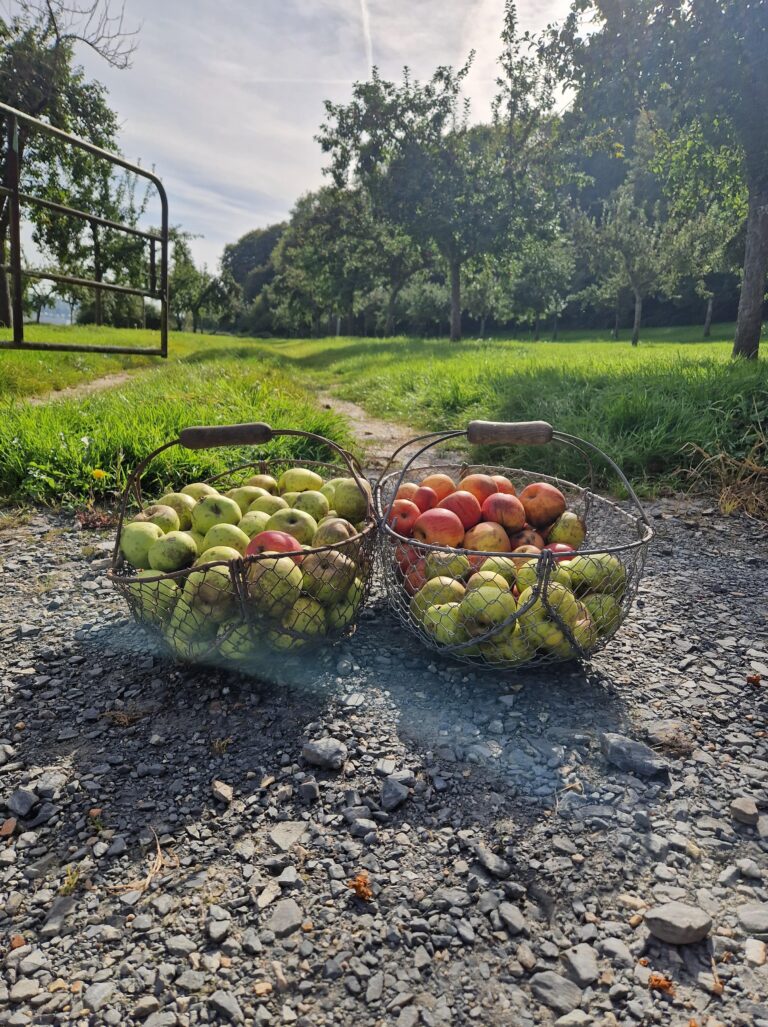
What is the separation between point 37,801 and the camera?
1.86 m

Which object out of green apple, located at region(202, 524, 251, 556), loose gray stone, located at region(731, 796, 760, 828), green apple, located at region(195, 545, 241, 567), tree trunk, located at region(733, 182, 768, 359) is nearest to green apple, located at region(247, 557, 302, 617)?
green apple, located at region(195, 545, 241, 567)

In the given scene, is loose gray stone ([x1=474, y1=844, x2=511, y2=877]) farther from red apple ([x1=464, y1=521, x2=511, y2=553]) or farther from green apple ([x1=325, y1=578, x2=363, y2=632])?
red apple ([x1=464, y1=521, x2=511, y2=553])

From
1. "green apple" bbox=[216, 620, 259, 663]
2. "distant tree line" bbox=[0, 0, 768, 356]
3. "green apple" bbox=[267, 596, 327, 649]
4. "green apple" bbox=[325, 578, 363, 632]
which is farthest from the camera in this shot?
"distant tree line" bbox=[0, 0, 768, 356]

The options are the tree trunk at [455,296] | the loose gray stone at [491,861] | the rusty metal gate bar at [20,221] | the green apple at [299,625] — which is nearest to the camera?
the loose gray stone at [491,861]

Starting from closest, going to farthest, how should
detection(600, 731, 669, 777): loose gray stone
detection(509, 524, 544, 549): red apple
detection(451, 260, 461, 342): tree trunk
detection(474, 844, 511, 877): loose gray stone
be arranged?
detection(474, 844, 511, 877): loose gray stone < detection(600, 731, 669, 777): loose gray stone < detection(509, 524, 544, 549): red apple < detection(451, 260, 461, 342): tree trunk

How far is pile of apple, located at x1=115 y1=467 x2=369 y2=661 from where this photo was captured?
2.34 m

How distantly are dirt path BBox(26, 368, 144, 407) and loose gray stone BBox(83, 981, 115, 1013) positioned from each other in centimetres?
877

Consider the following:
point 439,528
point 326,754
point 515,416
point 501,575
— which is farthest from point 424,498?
point 515,416

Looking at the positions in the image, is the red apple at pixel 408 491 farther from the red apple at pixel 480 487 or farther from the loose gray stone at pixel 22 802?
the loose gray stone at pixel 22 802

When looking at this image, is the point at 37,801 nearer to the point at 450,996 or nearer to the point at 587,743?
the point at 450,996

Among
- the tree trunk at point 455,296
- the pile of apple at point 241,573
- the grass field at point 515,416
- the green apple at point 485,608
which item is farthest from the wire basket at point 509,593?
the tree trunk at point 455,296

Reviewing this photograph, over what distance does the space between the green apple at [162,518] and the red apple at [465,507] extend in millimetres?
1177

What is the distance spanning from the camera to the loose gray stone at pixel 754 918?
4.81 ft

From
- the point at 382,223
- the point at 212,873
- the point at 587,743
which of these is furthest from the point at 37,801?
the point at 382,223
